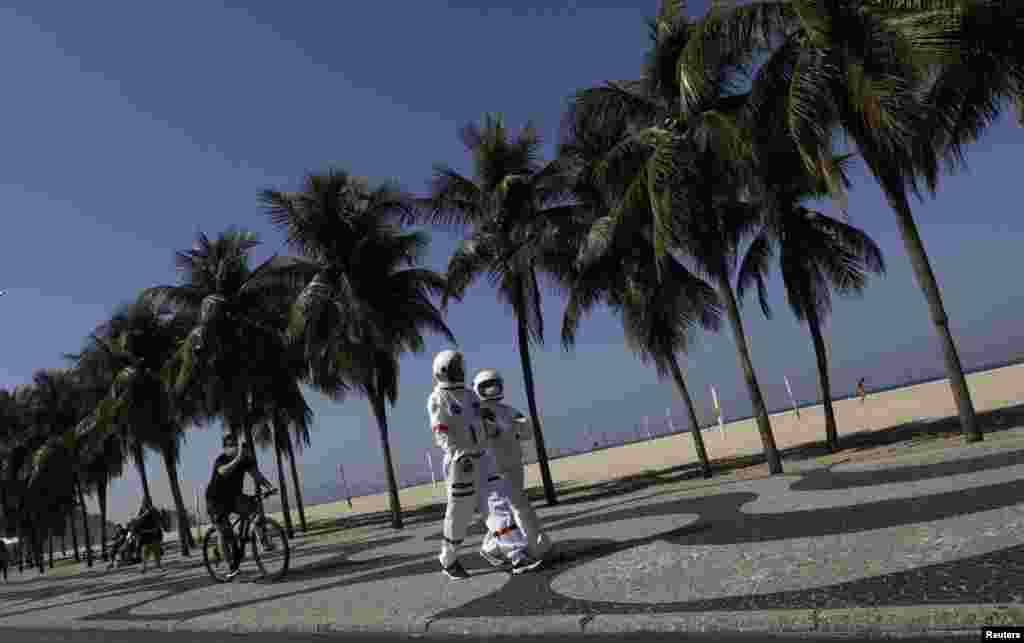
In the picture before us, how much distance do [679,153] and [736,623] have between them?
42.3ft

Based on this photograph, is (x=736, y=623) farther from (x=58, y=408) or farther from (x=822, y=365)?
(x=58, y=408)

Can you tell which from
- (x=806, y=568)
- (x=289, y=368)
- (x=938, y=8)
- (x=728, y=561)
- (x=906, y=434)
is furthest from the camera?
(x=289, y=368)

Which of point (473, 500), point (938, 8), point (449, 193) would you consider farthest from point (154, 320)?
point (938, 8)

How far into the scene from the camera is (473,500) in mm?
7145

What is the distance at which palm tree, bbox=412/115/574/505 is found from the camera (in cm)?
2095

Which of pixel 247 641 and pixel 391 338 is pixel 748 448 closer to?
pixel 391 338

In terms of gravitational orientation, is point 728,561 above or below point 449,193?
below

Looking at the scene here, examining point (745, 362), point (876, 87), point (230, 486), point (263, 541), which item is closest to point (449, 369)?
Result: point (263, 541)

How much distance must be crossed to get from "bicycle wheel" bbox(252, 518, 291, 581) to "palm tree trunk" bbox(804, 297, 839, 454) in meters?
17.5

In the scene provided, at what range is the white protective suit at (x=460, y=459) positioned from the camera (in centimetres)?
705

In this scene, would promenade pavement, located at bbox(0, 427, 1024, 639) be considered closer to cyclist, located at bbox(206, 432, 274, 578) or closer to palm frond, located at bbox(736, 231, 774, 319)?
cyclist, located at bbox(206, 432, 274, 578)

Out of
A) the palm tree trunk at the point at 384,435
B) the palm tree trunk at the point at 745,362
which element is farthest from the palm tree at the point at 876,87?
the palm tree trunk at the point at 384,435

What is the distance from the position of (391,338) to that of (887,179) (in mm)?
15531

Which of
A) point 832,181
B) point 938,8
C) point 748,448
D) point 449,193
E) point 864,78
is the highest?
point 449,193
